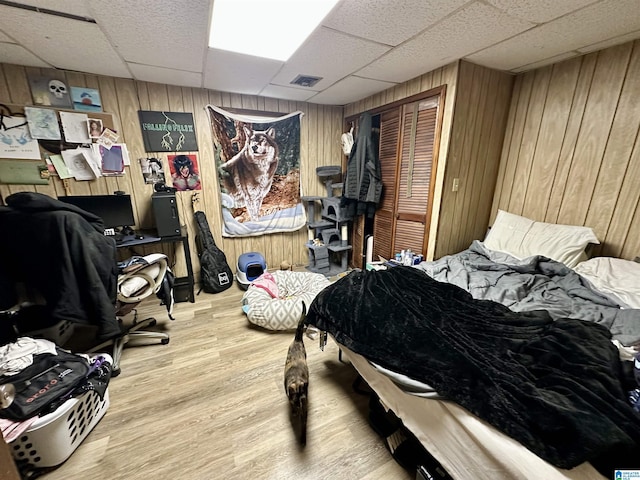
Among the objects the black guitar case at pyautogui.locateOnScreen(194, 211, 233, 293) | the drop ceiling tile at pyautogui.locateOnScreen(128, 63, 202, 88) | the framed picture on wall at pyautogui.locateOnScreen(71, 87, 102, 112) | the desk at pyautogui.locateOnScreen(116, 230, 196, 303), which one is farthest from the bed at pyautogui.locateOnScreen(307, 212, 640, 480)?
the framed picture on wall at pyautogui.locateOnScreen(71, 87, 102, 112)

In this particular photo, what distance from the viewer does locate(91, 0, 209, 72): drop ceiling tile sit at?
1373mm

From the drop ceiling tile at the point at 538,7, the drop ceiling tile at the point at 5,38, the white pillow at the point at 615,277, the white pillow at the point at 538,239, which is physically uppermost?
the drop ceiling tile at the point at 538,7

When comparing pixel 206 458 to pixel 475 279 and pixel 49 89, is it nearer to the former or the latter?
pixel 475 279

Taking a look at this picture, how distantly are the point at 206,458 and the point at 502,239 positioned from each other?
2.66 m

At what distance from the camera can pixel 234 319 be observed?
2518 millimetres

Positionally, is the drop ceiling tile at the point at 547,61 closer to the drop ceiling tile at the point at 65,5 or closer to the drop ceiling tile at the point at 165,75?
the drop ceiling tile at the point at 165,75

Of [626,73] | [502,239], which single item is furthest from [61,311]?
[626,73]

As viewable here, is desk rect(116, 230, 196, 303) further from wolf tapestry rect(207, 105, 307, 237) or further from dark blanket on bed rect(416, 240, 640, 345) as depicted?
dark blanket on bed rect(416, 240, 640, 345)

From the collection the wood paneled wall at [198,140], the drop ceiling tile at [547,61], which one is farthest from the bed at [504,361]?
the wood paneled wall at [198,140]

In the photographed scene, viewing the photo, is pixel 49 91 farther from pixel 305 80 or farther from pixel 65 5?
pixel 305 80

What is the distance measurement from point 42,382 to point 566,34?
11.8 feet

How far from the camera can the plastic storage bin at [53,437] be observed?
1.19 meters

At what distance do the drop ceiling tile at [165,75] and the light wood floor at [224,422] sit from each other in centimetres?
234

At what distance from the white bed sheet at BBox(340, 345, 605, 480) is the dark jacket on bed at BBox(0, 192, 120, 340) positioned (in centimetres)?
172
